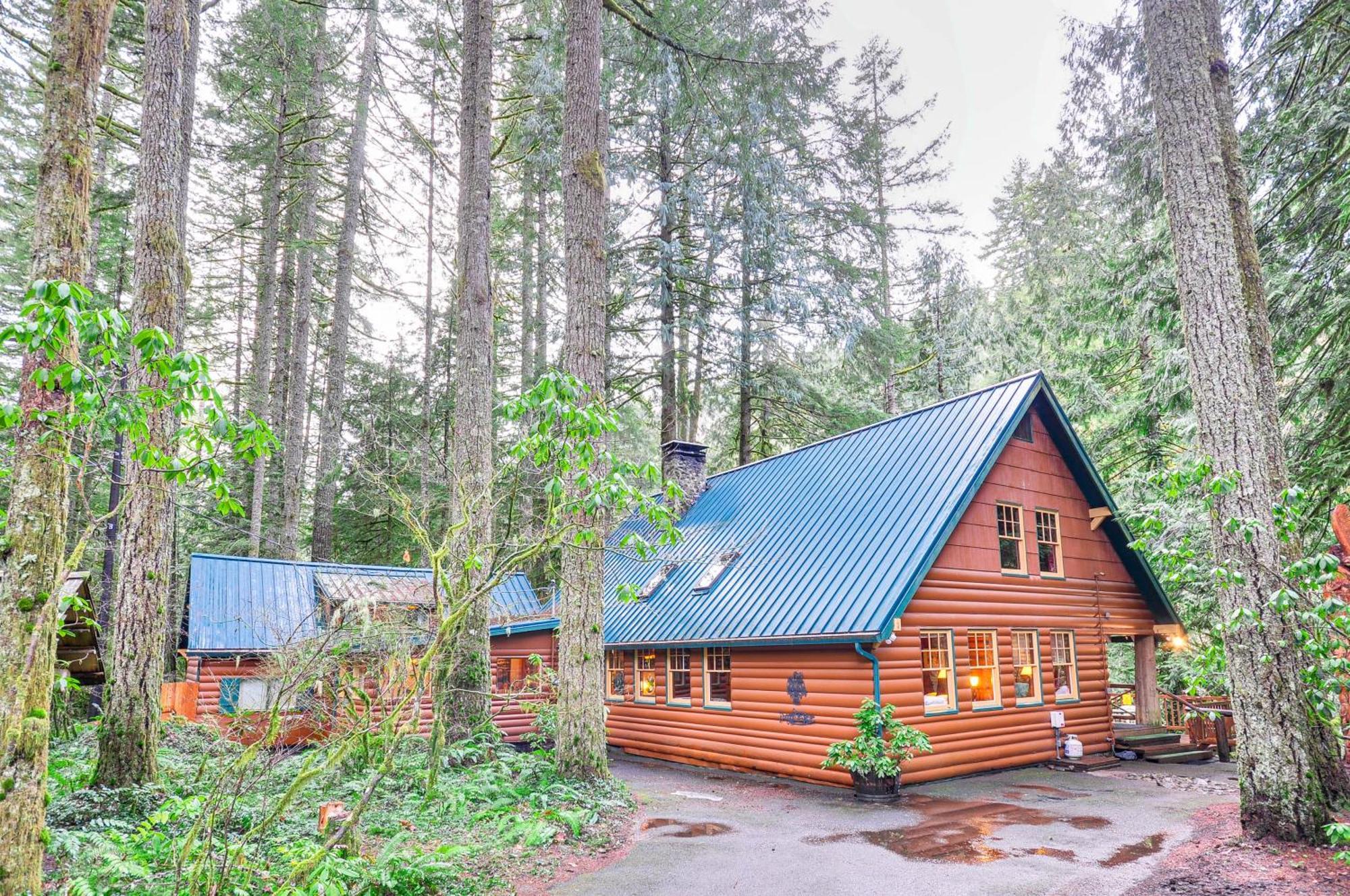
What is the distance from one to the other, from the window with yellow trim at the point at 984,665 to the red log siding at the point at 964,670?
13cm

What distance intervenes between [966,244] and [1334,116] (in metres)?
14.8

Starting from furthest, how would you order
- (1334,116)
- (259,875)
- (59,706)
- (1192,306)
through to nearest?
(1334,116), (59,706), (1192,306), (259,875)

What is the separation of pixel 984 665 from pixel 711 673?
475 cm

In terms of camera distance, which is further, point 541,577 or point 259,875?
point 541,577

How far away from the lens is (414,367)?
23.6 m

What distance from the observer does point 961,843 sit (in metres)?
7.95

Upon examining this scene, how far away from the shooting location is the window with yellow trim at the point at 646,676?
50.6 feet

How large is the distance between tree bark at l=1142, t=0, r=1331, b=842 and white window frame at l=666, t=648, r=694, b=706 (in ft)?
29.1

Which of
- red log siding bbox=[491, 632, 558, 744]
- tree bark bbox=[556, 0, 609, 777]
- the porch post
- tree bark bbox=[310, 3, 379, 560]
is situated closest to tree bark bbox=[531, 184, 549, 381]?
tree bark bbox=[310, 3, 379, 560]

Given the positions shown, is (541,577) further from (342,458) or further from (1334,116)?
(1334,116)

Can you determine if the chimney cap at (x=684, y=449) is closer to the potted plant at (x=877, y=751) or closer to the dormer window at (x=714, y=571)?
the dormer window at (x=714, y=571)

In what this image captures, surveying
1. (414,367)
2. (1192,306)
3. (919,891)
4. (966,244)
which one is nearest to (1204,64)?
(1192,306)

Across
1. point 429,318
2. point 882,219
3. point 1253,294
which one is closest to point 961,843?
point 1253,294

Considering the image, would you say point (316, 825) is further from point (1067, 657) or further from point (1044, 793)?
point (1067, 657)
